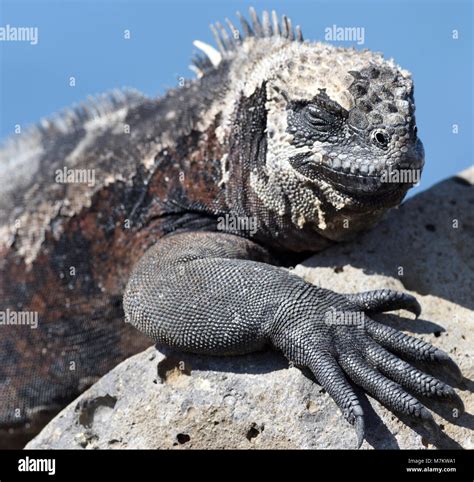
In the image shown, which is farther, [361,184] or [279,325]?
[361,184]

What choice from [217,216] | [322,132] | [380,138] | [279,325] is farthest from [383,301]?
[217,216]

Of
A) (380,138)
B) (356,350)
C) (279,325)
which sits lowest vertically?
(356,350)

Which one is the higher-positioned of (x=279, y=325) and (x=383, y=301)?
(x=383, y=301)

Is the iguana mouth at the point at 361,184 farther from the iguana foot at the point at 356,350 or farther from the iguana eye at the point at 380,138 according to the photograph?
the iguana foot at the point at 356,350

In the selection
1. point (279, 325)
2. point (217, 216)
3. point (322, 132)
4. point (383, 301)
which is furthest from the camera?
point (217, 216)

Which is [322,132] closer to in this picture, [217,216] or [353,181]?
[353,181]

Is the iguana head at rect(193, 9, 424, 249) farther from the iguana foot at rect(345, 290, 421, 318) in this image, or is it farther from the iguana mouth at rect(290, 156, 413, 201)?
the iguana foot at rect(345, 290, 421, 318)

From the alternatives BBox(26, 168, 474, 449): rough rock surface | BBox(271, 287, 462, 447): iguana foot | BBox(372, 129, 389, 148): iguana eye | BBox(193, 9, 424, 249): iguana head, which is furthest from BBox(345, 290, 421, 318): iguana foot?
BBox(372, 129, 389, 148): iguana eye

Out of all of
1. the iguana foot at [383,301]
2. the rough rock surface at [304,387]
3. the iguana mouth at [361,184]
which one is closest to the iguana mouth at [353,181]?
the iguana mouth at [361,184]
